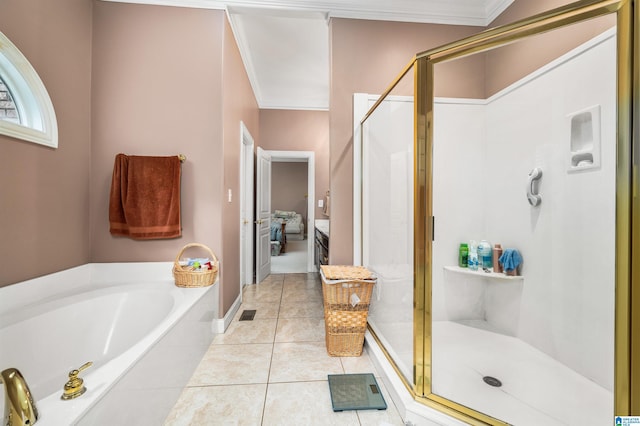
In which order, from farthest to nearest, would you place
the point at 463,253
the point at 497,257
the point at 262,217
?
the point at 262,217
the point at 463,253
the point at 497,257

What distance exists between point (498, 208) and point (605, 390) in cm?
118

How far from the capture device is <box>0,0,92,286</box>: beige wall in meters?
1.52

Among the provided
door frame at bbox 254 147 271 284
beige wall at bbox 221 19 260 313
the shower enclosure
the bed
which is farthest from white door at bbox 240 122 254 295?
the bed

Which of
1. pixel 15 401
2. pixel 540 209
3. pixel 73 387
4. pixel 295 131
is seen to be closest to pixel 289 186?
pixel 295 131

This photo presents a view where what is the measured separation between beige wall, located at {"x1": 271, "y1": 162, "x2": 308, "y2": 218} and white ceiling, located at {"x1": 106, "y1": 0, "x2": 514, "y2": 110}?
5.25 meters

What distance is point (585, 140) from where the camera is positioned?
1.41 meters

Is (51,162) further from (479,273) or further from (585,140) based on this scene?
(585,140)

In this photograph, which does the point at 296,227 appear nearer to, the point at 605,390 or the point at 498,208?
the point at 498,208

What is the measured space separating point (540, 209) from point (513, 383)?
1.08 m

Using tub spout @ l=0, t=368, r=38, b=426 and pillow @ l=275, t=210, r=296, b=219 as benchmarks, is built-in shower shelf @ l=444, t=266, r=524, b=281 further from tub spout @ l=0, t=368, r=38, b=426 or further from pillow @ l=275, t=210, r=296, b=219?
pillow @ l=275, t=210, r=296, b=219

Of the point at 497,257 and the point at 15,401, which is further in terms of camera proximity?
the point at 497,257

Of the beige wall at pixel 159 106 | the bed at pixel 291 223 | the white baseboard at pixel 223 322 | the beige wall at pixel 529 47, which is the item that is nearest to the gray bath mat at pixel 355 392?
the white baseboard at pixel 223 322

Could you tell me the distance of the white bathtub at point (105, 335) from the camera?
3.18 ft

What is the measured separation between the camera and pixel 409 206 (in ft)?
4.89
